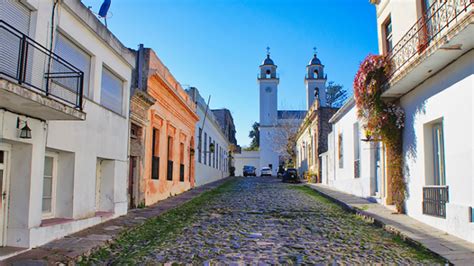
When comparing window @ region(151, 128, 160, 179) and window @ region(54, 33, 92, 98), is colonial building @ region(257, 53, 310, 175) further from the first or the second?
window @ region(54, 33, 92, 98)

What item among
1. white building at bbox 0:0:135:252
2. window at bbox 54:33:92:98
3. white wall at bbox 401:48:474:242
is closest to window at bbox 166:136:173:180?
white building at bbox 0:0:135:252

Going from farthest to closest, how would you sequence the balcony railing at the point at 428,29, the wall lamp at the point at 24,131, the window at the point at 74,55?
1. the window at the point at 74,55
2. the balcony railing at the point at 428,29
3. the wall lamp at the point at 24,131

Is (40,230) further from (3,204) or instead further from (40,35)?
(40,35)

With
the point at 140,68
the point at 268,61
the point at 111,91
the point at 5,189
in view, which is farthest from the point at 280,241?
the point at 268,61

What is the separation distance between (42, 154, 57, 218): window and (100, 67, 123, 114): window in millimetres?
2232

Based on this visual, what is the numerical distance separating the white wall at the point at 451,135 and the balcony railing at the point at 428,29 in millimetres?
650

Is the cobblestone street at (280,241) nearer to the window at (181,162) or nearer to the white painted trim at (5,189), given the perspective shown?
the white painted trim at (5,189)

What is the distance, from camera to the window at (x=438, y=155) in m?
8.91

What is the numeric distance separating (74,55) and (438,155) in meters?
7.98

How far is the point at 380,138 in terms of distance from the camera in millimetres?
11453

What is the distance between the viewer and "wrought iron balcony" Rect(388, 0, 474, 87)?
7143 millimetres

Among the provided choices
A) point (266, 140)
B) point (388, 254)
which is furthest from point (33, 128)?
point (266, 140)

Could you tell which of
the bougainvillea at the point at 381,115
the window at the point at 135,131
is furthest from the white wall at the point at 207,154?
the bougainvillea at the point at 381,115

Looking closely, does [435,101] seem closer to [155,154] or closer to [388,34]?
[388,34]
